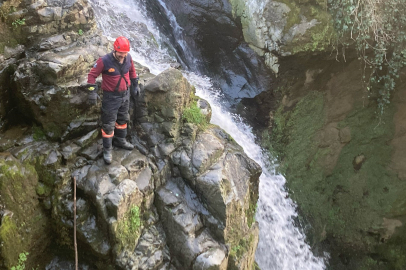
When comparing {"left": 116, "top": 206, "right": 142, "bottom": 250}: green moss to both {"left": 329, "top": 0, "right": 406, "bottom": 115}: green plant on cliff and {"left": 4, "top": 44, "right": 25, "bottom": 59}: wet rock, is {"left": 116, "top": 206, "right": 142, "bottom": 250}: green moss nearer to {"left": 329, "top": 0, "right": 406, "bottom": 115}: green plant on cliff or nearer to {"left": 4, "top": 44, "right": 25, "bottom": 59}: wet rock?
{"left": 4, "top": 44, "right": 25, "bottom": 59}: wet rock

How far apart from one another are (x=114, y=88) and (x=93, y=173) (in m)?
1.23

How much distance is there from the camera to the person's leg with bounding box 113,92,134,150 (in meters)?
4.18

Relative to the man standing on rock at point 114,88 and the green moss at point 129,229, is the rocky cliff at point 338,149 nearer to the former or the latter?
the man standing on rock at point 114,88

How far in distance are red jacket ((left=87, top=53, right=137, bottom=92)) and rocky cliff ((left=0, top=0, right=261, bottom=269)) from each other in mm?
576

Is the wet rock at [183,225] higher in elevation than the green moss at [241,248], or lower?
higher

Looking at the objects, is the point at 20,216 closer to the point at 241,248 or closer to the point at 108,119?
the point at 108,119

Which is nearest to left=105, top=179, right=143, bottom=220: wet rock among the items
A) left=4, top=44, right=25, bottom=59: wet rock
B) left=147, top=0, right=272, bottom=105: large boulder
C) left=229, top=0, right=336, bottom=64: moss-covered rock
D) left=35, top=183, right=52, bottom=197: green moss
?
left=35, top=183, right=52, bottom=197: green moss

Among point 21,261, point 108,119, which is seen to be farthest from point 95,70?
point 21,261

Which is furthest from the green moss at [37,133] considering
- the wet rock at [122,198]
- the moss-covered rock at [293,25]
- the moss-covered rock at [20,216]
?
the moss-covered rock at [293,25]

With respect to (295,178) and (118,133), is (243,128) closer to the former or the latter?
(295,178)

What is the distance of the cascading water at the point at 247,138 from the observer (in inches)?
244

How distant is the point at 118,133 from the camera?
436 centimetres

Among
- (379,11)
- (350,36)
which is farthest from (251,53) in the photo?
(379,11)

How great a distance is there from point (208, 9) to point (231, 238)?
5.58 meters
